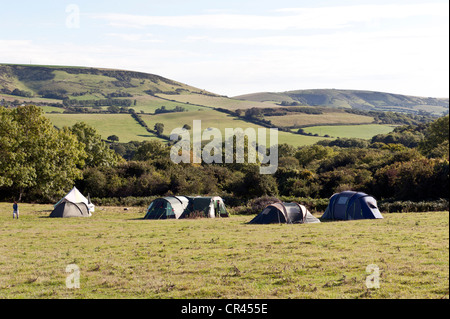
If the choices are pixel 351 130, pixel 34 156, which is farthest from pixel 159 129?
pixel 34 156

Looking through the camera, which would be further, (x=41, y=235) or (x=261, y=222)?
(x=261, y=222)

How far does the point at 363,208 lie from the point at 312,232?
8.56m

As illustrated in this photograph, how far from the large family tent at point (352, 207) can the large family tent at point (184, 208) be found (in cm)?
994

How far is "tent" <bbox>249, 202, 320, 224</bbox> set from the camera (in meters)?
31.5

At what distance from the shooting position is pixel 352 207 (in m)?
32.6

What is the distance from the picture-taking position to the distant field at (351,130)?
4971 inches

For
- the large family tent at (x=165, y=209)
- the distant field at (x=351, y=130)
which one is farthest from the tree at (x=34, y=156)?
the distant field at (x=351, y=130)

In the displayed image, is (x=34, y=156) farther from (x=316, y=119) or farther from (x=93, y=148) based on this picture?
(x=316, y=119)

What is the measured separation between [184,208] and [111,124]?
106848mm

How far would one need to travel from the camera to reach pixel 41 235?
2594 cm

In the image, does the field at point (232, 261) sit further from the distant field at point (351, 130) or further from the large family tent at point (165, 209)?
the distant field at point (351, 130)
